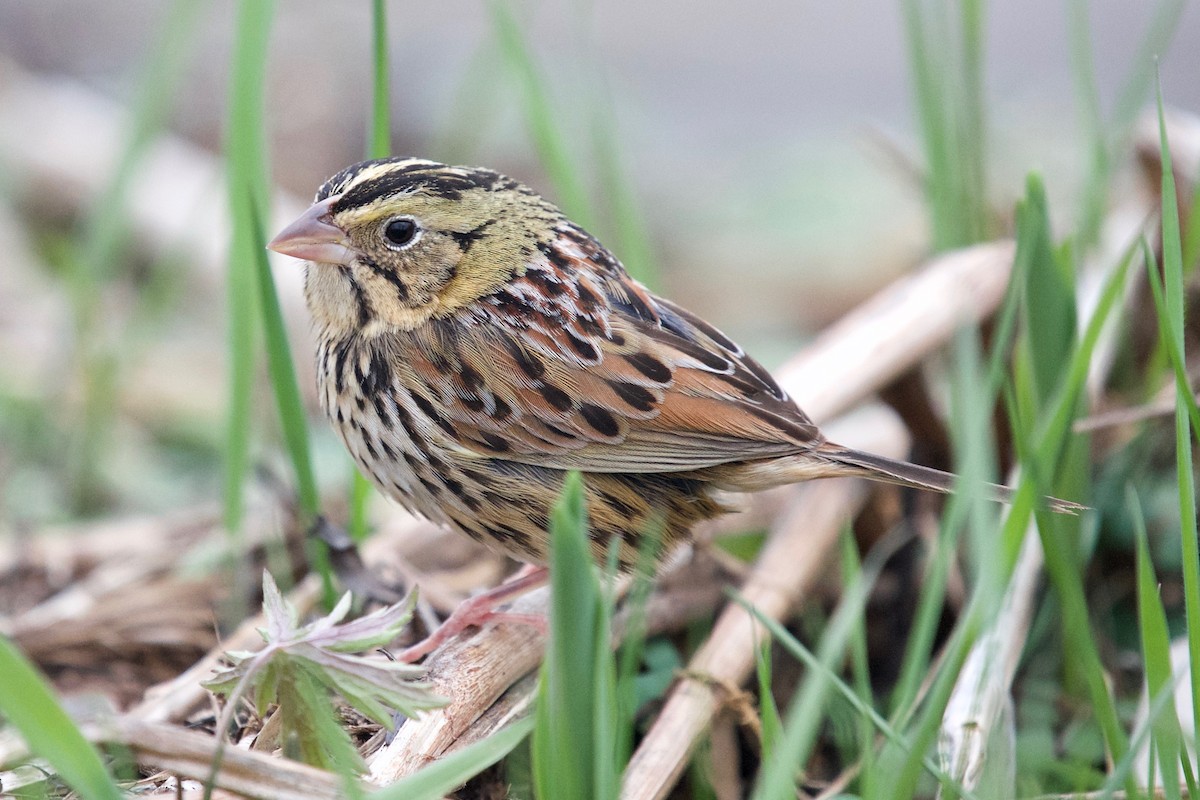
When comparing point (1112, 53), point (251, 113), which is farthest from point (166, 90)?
point (1112, 53)

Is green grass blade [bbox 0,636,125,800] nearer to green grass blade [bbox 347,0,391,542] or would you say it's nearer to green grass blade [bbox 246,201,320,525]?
green grass blade [bbox 246,201,320,525]

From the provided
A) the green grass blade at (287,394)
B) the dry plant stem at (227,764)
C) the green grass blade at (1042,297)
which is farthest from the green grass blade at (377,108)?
the green grass blade at (1042,297)

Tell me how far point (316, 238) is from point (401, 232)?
0.62 ft

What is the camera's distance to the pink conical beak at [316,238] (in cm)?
291

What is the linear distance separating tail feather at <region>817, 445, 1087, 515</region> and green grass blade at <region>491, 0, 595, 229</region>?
1.23 m

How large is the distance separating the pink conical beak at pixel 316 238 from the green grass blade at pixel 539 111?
876 millimetres

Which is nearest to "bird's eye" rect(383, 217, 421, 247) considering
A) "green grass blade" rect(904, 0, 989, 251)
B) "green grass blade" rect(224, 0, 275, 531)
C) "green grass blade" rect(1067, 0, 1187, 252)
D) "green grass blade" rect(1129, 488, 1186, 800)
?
"green grass blade" rect(224, 0, 275, 531)

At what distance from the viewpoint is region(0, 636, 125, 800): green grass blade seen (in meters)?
1.70

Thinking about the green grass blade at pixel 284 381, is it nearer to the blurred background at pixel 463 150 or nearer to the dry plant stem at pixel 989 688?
the blurred background at pixel 463 150

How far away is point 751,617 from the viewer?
8.61 feet

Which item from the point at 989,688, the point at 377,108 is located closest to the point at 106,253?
the point at 377,108

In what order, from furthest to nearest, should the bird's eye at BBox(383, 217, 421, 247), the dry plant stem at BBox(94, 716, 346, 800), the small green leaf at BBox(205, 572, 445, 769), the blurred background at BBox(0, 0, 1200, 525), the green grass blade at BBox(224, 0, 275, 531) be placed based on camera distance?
the blurred background at BBox(0, 0, 1200, 525) → the green grass blade at BBox(224, 0, 275, 531) → the bird's eye at BBox(383, 217, 421, 247) → the small green leaf at BBox(205, 572, 445, 769) → the dry plant stem at BBox(94, 716, 346, 800)

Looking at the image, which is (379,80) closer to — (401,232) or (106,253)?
(401,232)

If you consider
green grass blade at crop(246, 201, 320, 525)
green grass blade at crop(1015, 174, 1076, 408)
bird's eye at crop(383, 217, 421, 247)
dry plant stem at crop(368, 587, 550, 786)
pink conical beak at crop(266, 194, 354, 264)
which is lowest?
dry plant stem at crop(368, 587, 550, 786)
